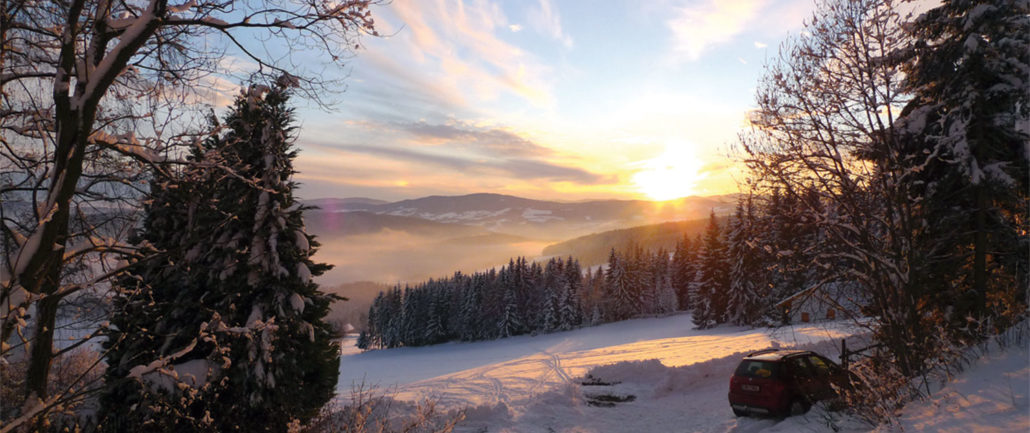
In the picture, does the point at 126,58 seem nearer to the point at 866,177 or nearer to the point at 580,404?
the point at 866,177

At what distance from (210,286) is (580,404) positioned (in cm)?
1184

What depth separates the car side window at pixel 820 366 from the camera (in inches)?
461

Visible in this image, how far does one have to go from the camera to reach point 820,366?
39.1 feet

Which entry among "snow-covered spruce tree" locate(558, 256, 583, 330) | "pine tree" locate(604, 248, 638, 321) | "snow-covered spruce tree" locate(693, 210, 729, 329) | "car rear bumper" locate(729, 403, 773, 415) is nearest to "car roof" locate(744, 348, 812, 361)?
"car rear bumper" locate(729, 403, 773, 415)

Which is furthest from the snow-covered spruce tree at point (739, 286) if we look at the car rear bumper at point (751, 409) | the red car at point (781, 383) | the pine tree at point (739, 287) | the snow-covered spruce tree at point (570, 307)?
the car rear bumper at point (751, 409)

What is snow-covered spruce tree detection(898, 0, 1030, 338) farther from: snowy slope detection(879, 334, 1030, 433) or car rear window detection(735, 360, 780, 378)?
snowy slope detection(879, 334, 1030, 433)

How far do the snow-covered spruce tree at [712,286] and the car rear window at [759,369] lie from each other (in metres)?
40.4

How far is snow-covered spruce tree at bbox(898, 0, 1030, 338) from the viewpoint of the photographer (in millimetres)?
12195

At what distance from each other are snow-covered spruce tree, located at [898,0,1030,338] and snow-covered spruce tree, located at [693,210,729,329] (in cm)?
3578

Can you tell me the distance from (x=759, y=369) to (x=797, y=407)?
1.09 m

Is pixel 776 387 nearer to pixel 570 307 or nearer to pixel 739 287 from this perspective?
pixel 739 287

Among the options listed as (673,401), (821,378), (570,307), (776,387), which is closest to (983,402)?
(776,387)

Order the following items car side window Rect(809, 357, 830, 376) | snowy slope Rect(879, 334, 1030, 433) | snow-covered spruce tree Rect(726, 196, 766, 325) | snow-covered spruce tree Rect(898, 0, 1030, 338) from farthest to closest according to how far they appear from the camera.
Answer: snow-covered spruce tree Rect(726, 196, 766, 325) → snow-covered spruce tree Rect(898, 0, 1030, 338) → car side window Rect(809, 357, 830, 376) → snowy slope Rect(879, 334, 1030, 433)

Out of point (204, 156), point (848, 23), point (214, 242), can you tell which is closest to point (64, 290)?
point (204, 156)
